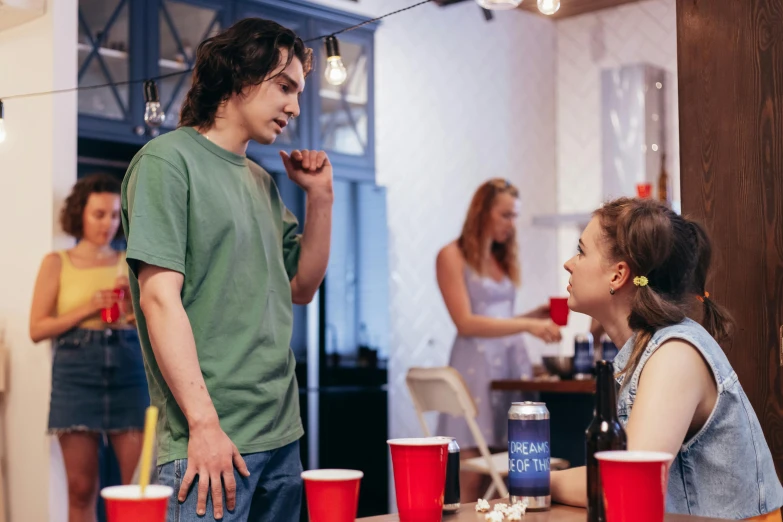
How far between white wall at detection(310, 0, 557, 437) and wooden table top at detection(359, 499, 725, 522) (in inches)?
158

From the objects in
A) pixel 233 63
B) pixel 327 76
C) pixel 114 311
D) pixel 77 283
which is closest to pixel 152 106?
pixel 327 76

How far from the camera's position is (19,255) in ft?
13.8

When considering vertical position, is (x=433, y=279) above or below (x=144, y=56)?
below

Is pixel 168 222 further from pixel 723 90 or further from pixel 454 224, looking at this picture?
pixel 454 224

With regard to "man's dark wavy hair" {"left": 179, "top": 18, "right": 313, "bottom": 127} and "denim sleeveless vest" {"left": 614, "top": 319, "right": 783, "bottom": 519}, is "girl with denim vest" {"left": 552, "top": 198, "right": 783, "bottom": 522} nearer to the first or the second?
"denim sleeveless vest" {"left": 614, "top": 319, "right": 783, "bottom": 519}

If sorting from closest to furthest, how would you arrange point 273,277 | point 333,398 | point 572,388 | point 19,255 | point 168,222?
point 168,222 → point 273,277 → point 572,388 → point 19,255 → point 333,398

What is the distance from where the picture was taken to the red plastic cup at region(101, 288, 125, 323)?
373 centimetres

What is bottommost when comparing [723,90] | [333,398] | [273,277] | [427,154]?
[333,398]

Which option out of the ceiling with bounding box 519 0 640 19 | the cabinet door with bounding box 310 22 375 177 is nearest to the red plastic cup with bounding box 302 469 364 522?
the cabinet door with bounding box 310 22 375 177

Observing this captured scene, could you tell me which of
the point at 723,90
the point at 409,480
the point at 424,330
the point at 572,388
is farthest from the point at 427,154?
the point at 409,480

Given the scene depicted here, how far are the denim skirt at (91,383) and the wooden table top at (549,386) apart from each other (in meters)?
1.46

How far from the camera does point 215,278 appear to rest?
1786 millimetres

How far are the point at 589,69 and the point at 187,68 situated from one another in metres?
2.94

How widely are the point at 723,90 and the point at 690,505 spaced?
1.01 meters
